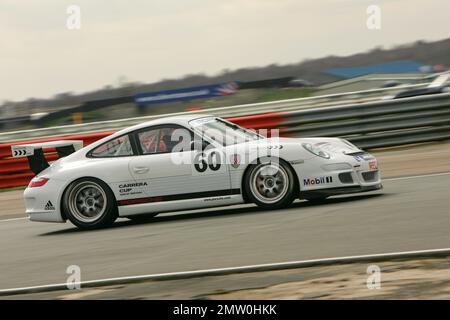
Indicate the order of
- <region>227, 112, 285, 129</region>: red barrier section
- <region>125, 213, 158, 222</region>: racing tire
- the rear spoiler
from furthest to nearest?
<region>227, 112, 285, 129</region>: red barrier section, <region>125, 213, 158, 222</region>: racing tire, the rear spoiler

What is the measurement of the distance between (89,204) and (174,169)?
1137 millimetres

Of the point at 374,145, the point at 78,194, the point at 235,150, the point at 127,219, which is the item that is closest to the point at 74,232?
the point at 78,194

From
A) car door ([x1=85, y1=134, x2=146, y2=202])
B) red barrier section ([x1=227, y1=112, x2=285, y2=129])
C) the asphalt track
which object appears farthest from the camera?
red barrier section ([x1=227, y1=112, x2=285, y2=129])

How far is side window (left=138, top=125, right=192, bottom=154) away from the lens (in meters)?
10.6

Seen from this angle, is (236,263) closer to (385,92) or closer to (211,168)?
(211,168)

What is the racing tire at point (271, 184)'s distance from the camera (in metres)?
10.2

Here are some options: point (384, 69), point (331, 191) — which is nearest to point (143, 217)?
point (331, 191)

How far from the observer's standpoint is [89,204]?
10.9 metres

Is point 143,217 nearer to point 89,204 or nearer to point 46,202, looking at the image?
point 89,204

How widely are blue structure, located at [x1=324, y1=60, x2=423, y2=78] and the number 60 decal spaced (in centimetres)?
2568

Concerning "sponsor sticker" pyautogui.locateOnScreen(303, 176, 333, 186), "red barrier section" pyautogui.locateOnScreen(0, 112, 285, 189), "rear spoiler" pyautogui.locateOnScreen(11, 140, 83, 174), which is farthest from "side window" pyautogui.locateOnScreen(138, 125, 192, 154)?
"red barrier section" pyautogui.locateOnScreen(0, 112, 285, 189)

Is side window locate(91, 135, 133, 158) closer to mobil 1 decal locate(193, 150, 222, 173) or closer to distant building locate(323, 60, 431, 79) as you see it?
mobil 1 decal locate(193, 150, 222, 173)

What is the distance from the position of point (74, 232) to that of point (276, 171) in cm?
248

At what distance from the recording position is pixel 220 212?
11000 mm
